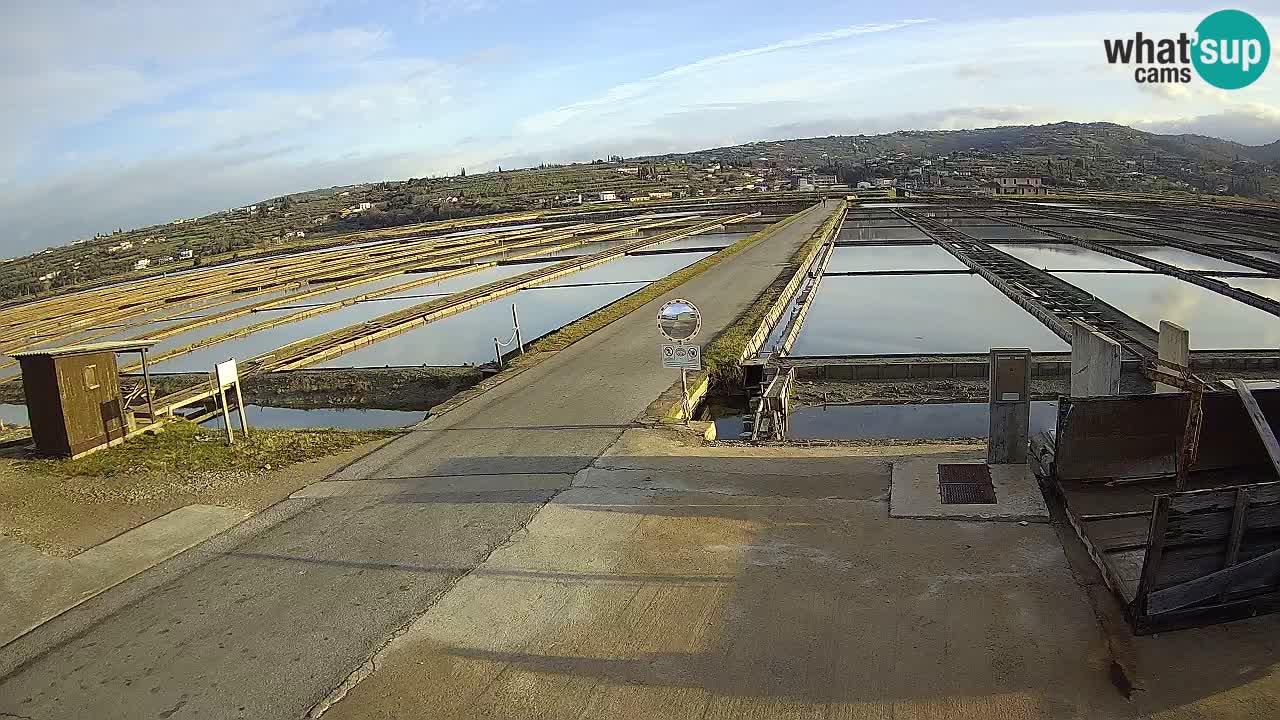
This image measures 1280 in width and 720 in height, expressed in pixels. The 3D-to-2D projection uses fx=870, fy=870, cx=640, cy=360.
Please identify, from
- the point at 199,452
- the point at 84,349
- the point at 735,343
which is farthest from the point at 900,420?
the point at 84,349

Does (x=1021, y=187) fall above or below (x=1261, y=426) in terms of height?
below

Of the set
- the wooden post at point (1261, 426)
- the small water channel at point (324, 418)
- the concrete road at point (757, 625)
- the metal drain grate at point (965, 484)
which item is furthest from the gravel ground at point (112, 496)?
the wooden post at point (1261, 426)

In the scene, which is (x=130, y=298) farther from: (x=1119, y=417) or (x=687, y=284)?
(x=1119, y=417)

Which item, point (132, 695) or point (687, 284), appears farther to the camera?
point (687, 284)

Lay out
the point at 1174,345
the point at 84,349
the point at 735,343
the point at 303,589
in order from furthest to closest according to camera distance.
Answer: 1. the point at 735,343
2. the point at 84,349
3. the point at 1174,345
4. the point at 303,589

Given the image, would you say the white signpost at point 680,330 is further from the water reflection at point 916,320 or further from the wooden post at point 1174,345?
the water reflection at point 916,320

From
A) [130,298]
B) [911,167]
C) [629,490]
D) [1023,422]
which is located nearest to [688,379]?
[629,490]

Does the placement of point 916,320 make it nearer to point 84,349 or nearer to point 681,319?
→ point 681,319
